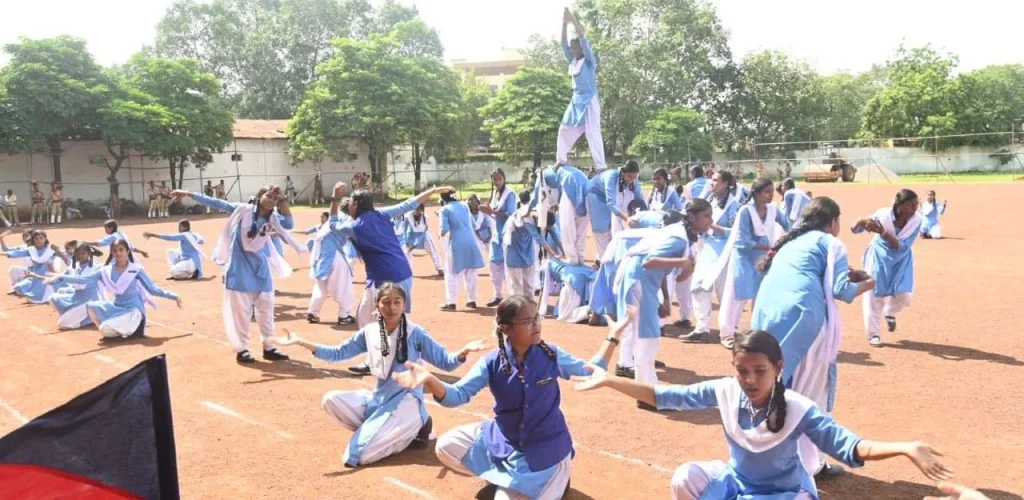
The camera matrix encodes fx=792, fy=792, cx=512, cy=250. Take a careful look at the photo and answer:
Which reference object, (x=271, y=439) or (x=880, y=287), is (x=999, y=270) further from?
(x=271, y=439)

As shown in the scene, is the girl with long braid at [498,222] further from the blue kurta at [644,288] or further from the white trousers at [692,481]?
the white trousers at [692,481]

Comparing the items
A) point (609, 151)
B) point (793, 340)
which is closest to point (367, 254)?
point (793, 340)

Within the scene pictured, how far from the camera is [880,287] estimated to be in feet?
28.1

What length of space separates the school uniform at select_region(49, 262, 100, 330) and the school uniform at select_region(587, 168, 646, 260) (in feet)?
22.8

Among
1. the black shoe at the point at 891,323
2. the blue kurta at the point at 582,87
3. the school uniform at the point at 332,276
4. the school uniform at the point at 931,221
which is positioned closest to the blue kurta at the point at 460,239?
the school uniform at the point at 332,276

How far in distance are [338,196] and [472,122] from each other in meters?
42.2

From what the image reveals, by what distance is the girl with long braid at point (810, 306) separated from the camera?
4.58 metres

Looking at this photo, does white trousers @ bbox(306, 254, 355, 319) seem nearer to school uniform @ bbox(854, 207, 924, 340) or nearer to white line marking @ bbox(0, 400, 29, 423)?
white line marking @ bbox(0, 400, 29, 423)

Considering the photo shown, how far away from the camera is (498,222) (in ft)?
40.3

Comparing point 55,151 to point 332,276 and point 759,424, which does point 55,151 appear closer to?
point 332,276

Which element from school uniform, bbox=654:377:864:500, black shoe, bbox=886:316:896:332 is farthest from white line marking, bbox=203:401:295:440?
black shoe, bbox=886:316:896:332

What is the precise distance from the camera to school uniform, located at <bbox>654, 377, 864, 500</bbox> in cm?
341

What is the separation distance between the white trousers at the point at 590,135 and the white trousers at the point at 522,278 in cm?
206

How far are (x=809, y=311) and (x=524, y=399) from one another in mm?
1728
